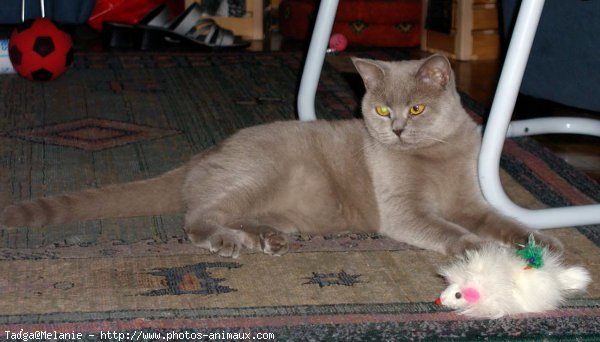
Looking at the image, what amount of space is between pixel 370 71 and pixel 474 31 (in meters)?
2.32

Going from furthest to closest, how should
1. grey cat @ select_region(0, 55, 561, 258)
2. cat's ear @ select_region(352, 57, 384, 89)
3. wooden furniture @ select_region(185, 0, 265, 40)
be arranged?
wooden furniture @ select_region(185, 0, 265, 40) < cat's ear @ select_region(352, 57, 384, 89) < grey cat @ select_region(0, 55, 561, 258)

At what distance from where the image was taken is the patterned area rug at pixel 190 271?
52.7 inches

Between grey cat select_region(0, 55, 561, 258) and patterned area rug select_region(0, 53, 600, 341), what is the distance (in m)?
0.05

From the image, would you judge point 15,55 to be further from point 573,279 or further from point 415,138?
point 573,279

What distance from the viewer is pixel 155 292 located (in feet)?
4.83

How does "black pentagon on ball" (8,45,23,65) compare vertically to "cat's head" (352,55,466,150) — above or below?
below

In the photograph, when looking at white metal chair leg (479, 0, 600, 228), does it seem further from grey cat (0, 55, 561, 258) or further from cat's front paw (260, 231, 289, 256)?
cat's front paw (260, 231, 289, 256)

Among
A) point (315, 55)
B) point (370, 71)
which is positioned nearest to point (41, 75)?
point (315, 55)

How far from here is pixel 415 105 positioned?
1.80 metres

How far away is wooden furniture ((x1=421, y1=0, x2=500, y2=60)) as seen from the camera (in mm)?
3977

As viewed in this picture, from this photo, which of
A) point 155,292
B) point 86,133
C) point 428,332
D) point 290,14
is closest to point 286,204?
point 155,292

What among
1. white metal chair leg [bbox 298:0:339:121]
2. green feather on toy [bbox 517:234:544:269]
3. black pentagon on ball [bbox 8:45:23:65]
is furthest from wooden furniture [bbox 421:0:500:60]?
green feather on toy [bbox 517:234:544:269]

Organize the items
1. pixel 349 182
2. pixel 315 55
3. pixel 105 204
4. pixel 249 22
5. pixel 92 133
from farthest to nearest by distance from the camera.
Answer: pixel 249 22, pixel 92 133, pixel 315 55, pixel 349 182, pixel 105 204

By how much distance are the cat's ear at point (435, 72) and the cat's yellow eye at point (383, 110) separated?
97 mm
